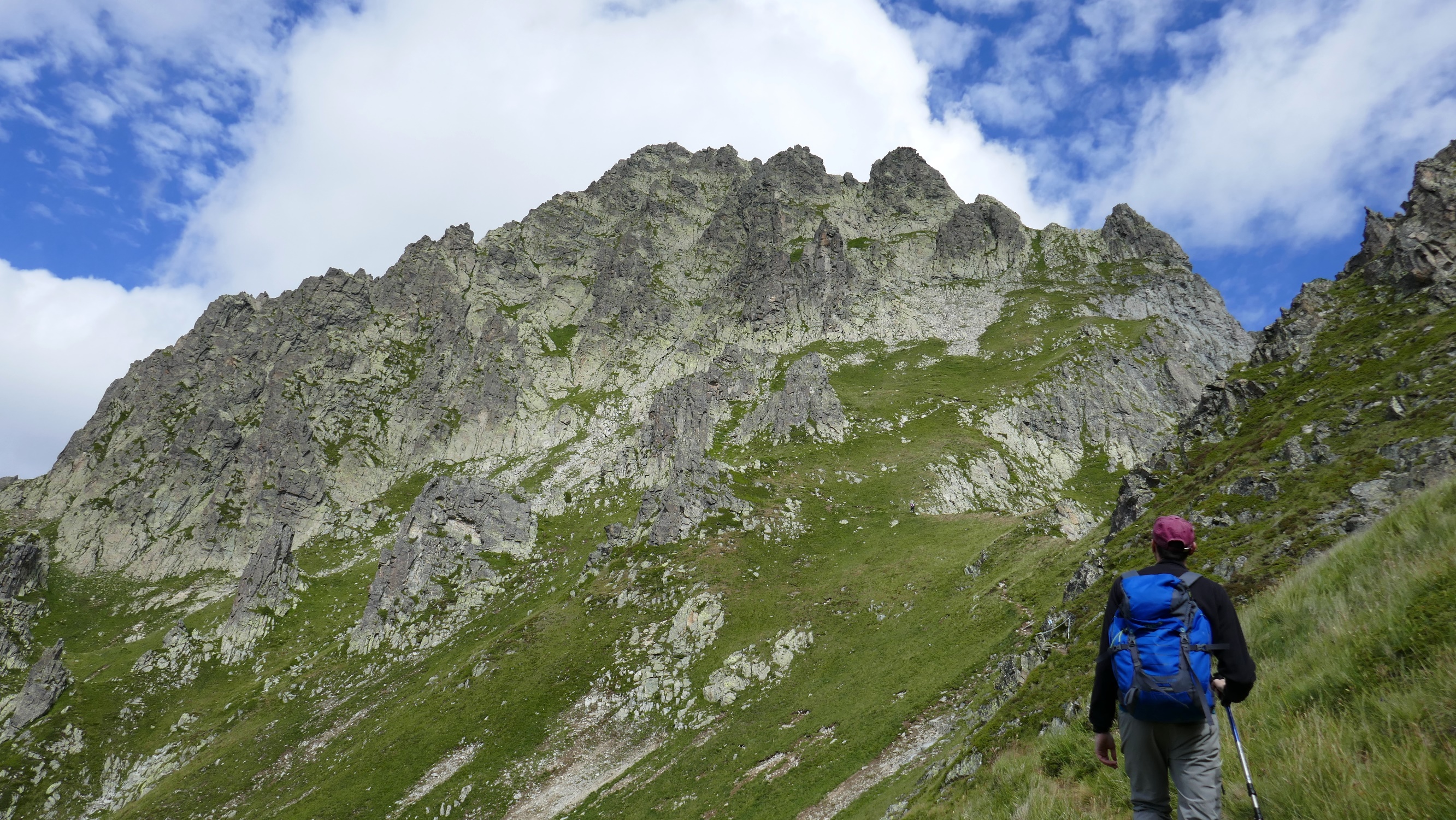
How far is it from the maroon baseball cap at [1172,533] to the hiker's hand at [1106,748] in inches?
88.0

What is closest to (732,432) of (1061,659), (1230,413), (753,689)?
(753,689)

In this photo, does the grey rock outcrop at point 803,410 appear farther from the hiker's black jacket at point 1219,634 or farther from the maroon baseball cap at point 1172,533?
the hiker's black jacket at point 1219,634

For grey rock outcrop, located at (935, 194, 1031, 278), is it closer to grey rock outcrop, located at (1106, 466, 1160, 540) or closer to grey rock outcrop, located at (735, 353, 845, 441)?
grey rock outcrop, located at (735, 353, 845, 441)

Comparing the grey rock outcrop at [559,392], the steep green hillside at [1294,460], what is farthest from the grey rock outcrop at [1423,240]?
the grey rock outcrop at [559,392]

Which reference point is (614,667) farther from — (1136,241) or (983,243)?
(1136,241)

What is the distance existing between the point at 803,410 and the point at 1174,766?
4240 inches

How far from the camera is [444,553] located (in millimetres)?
90938

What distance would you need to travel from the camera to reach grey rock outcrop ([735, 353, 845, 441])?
10994 cm

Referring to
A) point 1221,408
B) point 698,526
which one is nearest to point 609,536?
point 698,526

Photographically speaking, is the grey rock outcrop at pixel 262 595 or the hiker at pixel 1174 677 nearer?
the hiker at pixel 1174 677

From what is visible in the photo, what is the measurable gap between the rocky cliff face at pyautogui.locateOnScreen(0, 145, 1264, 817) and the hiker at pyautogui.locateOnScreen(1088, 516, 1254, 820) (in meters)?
21.9

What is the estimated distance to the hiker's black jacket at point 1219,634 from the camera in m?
5.81

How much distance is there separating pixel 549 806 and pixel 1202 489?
4710cm

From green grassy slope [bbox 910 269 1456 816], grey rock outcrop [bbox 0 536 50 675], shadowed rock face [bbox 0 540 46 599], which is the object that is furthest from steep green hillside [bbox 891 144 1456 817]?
shadowed rock face [bbox 0 540 46 599]
